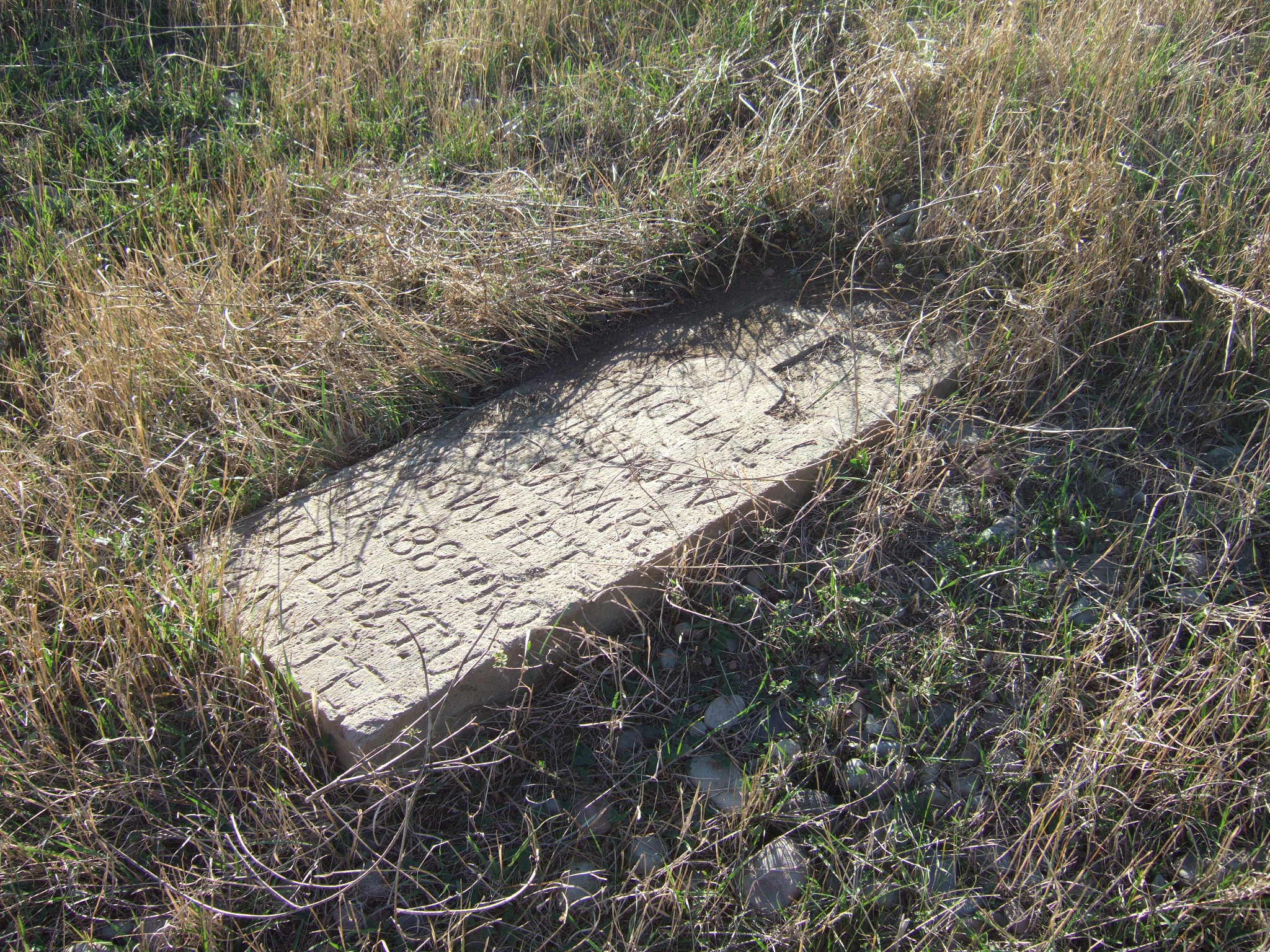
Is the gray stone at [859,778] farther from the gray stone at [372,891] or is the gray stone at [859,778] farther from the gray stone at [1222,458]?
the gray stone at [1222,458]

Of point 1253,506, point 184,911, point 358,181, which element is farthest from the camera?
point 358,181

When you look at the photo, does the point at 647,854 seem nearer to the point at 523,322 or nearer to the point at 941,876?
the point at 941,876

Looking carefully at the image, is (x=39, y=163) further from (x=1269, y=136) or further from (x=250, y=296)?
(x=1269, y=136)

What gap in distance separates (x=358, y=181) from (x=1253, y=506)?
2.61 m

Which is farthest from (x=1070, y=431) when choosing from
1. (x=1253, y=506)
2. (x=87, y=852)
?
(x=87, y=852)

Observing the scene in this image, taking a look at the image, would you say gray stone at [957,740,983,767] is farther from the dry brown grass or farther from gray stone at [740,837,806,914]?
gray stone at [740,837,806,914]

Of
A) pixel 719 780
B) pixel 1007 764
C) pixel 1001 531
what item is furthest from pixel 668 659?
pixel 1001 531

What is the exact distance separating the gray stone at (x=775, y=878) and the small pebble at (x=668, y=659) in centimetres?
41

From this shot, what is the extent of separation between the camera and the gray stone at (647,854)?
5.49ft

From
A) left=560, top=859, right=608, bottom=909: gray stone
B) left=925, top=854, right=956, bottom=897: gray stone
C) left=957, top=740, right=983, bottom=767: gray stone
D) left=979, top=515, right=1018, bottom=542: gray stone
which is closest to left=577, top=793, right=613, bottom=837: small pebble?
left=560, top=859, right=608, bottom=909: gray stone

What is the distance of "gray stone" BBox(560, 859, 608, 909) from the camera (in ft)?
5.35


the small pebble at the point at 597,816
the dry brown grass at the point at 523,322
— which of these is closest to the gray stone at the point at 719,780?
the dry brown grass at the point at 523,322

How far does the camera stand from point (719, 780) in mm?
1770

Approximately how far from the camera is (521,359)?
8.14ft
